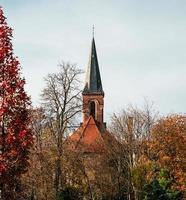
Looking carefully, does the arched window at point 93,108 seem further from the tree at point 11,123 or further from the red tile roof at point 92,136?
the tree at point 11,123

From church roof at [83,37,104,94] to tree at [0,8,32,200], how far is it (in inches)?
2534

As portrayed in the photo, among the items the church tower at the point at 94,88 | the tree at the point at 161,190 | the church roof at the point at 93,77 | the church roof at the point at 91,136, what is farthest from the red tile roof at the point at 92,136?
the tree at the point at 161,190

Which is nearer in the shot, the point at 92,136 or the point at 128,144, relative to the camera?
the point at 128,144

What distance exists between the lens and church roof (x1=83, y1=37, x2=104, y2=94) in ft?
274

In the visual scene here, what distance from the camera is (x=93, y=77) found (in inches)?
3285

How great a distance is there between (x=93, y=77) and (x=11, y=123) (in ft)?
213

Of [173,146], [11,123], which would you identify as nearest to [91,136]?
[173,146]

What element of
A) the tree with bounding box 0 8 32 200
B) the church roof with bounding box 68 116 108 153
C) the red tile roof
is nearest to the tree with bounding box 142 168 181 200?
the red tile roof

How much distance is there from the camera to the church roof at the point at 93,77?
83438 mm

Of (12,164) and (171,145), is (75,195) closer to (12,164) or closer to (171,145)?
(171,145)

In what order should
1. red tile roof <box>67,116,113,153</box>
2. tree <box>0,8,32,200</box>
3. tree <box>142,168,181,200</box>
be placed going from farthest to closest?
red tile roof <box>67,116,113,153</box> < tree <box>142,168,181,200</box> < tree <box>0,8,32,200</box>

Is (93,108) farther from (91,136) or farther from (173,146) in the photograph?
(173,146)

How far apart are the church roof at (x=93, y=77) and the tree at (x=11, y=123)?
211ft

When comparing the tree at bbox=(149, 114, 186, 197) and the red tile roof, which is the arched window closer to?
the red tile roof
